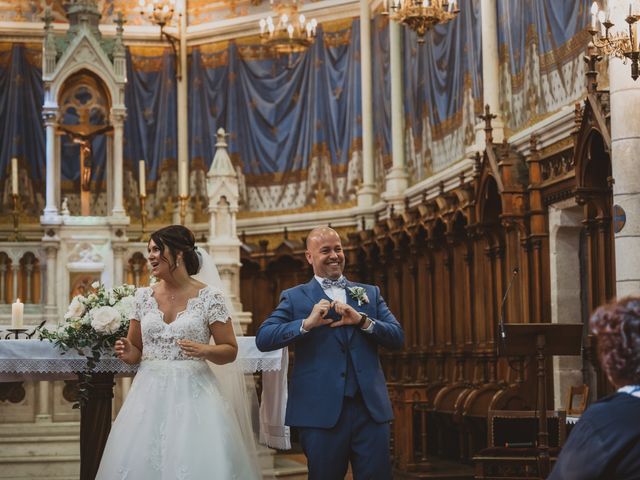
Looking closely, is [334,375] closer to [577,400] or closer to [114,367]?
[114,367]

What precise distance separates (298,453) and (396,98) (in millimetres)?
4878

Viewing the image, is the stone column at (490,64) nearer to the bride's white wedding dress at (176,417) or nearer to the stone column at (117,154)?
the stone column at (117,154)

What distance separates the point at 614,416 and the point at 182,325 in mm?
2997

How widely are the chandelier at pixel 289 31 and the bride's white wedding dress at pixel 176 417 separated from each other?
9518 mm

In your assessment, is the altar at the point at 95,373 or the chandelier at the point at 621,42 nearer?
the altar at the point at 95,373

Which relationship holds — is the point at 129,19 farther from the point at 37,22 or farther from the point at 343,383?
the point at 343,383

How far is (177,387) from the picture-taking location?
5.53 meters

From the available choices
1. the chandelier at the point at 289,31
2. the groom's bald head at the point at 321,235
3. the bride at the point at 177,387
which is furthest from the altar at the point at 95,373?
the chandelier at the point at 289,31

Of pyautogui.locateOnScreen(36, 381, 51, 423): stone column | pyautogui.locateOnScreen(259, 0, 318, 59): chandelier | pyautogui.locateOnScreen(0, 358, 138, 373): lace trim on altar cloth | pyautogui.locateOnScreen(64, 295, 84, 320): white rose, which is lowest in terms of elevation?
pyautogui.locateOnScreen(36, 381, 51, 423): stone column

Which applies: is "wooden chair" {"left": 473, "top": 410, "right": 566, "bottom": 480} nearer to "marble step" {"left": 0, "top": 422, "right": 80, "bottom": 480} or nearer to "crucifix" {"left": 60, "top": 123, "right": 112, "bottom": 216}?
"marble step" {"left": 0, "top": 422, "right": 80, "bottom": 480}

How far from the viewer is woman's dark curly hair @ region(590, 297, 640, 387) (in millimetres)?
2834

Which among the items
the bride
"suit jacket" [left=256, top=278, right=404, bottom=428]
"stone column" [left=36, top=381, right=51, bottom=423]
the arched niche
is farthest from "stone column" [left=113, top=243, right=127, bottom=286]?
"suit jacket" [left=256, top=278, right=404, bottom=428]

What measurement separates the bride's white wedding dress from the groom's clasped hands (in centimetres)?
74

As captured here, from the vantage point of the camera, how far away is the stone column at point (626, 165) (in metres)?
7.79
